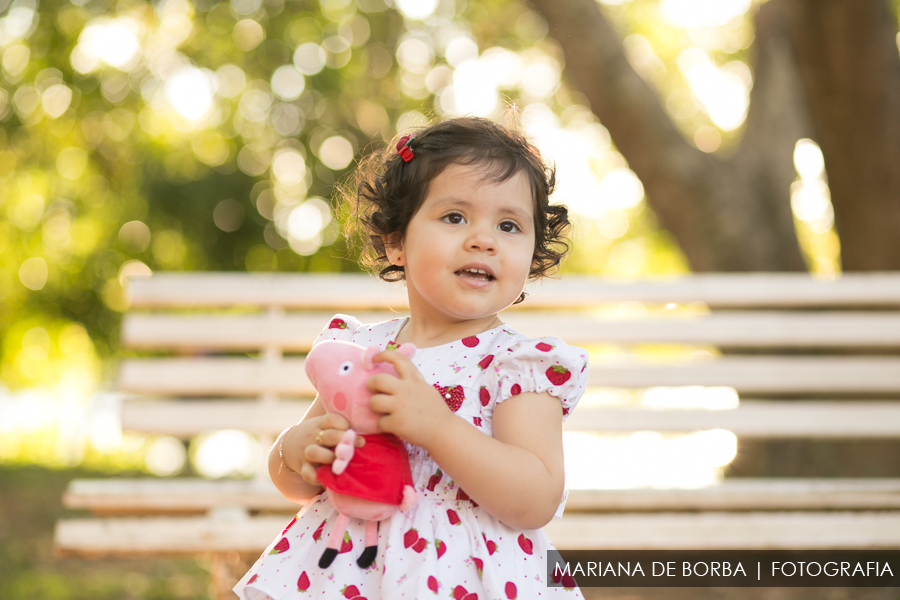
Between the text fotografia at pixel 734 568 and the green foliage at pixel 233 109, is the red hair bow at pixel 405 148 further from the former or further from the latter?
the green foliage at pixel 233 109

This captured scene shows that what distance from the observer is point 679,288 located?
9.08ft

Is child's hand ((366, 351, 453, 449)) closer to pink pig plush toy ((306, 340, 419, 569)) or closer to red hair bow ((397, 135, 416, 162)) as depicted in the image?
pink pig plush toy ((306, 340, 419, 569))

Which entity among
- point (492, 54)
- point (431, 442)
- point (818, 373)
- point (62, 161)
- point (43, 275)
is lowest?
point (431, 442)

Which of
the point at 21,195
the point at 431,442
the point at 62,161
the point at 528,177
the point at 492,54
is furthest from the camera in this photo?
the point at 21,195

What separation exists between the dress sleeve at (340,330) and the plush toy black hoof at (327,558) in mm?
454

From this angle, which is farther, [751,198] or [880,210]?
[751,198]

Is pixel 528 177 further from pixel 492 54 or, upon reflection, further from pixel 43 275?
pixel 43 275

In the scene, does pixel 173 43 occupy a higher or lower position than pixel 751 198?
higher

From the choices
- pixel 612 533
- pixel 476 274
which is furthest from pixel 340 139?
pixel 476 274

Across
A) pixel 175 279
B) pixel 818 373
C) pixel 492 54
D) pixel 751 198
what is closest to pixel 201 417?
pixel 175 279

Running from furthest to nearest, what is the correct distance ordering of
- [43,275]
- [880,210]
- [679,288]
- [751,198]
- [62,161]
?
1. [43,275]
2. [62,161]
3. [751,198]
4. [880,210]
5. [679,288]

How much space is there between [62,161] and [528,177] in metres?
11.8

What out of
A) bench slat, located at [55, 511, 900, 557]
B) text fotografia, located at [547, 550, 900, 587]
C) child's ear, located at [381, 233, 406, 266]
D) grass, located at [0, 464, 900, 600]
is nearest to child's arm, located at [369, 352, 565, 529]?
child's ear, located at [381, 233, 406, 266]

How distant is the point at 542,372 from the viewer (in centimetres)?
130
